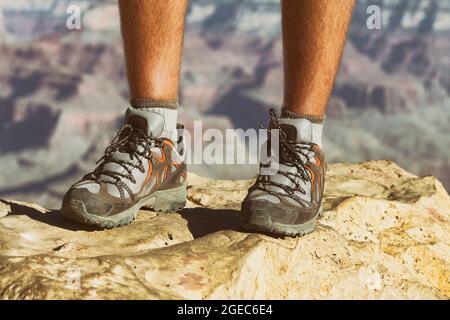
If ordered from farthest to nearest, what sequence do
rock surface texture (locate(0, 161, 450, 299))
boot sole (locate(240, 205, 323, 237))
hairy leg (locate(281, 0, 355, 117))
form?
hairy leg (locate(281, 0, 355, 117)) → boot sole (locate(240, 205, 323, 237)) → rock surface texture (locate(0, 161, 450, 299))

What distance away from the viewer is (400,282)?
218 centimetres

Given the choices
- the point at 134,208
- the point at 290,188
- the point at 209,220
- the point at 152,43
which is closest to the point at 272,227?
the point at 290,188

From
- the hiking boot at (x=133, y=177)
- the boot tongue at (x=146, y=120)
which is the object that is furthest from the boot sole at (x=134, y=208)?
the boot tongue at (x=146, y=120)

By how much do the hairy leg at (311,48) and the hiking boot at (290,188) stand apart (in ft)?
0.34

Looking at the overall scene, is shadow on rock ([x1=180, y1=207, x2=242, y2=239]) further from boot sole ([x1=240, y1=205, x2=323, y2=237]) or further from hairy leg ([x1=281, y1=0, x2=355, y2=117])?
hairy leg ([x1=281, y1=0, x2=355, y2=117])

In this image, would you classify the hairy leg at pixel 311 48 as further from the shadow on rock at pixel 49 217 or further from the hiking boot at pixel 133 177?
the shadow on rock at pixel 49 217

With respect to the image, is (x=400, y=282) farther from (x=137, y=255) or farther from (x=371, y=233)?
(x=137, y=255)

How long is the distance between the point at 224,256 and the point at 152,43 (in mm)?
958

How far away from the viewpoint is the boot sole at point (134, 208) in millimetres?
2180

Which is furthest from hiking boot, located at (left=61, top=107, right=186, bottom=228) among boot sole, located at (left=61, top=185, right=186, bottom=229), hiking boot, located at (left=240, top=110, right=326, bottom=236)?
hiking boot, located at (left=240, top=110, right=326, bottom=236)

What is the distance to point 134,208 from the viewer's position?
91.7 inches

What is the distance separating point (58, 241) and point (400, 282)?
1.32 metres

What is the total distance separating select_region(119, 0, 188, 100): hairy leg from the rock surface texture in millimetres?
585

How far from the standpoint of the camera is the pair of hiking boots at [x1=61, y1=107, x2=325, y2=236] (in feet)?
7.13
